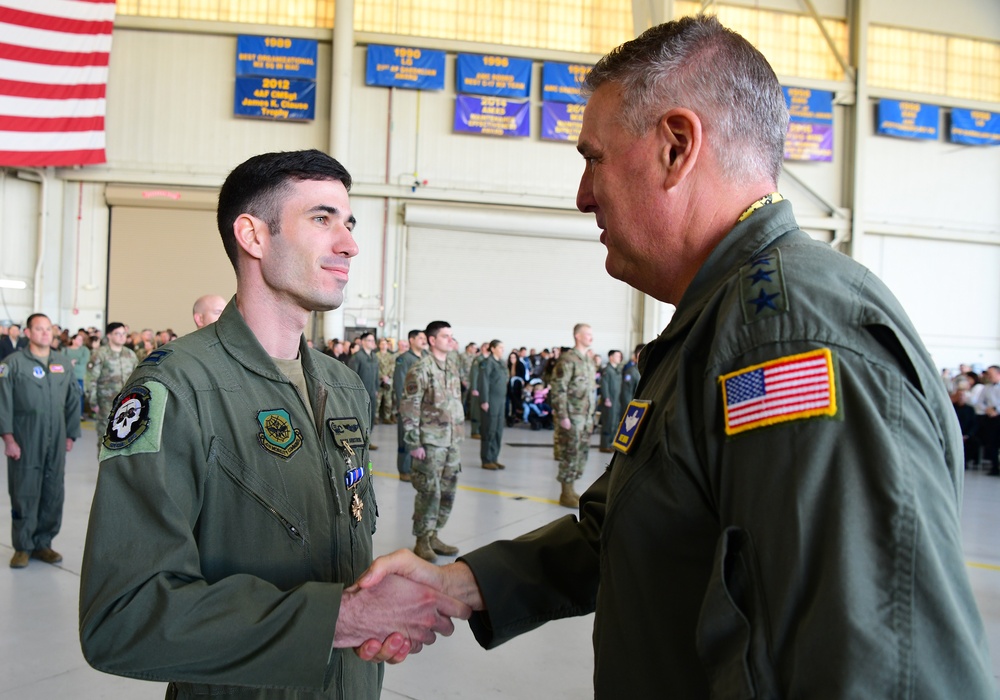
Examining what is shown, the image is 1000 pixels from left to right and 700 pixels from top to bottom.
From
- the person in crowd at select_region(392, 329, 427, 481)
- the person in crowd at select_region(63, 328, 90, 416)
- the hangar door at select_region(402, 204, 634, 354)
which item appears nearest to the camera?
the person in crowd at select_region(392, 329, 427, 481)

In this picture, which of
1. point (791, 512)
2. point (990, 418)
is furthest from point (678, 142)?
point (990, 418)

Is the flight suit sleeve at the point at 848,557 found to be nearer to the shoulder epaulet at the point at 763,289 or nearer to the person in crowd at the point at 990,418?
the shoulder epaulet at the point at 763,289

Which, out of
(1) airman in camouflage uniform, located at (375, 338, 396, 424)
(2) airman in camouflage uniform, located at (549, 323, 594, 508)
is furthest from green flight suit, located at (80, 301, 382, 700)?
(1) airman in camouflage uniform, located at (375, 338, 396, 424)

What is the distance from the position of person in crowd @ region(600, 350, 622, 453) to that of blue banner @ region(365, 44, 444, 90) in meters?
7.72

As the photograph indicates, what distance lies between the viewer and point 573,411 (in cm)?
804

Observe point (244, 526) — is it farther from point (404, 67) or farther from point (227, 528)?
point (404, 67)

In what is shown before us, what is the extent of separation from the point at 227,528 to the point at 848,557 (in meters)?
1.16

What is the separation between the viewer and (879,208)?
56.1 ft

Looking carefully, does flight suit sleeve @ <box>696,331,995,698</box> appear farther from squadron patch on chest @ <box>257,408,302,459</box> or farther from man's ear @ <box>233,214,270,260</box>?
man's ear @ <box>233,214,270,260</box>

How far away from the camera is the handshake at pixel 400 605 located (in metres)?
1.31

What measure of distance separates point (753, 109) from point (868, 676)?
2.49ft

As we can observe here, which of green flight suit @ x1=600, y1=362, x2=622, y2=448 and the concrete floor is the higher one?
green flight suit @ x1=600, y1=362, x2=622, y2=448

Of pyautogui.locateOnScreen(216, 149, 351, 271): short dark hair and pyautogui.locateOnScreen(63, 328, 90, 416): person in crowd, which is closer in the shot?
pyautogui.locateOnScreen(216, 149, 351, 271): short dark hair

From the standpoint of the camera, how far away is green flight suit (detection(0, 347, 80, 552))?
16.5ft
